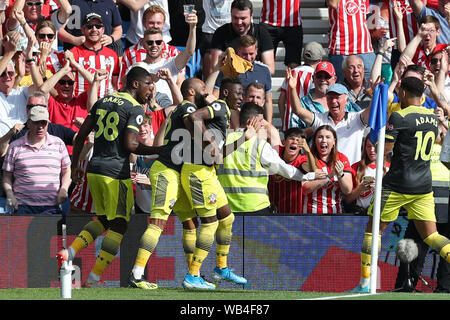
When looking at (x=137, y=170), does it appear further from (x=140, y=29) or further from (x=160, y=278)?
(x=140, y=29)

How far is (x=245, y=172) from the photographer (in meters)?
11.3

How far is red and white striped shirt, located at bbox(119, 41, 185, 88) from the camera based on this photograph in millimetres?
13719

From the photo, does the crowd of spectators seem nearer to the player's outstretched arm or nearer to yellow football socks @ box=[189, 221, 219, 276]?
the player's outstretched arm

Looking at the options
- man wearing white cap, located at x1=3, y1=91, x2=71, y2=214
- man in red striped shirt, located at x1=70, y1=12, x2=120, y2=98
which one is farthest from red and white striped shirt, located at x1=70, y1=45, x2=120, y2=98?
man wearing white cap, located at x1=3, y1=91, x2=71, y2=214

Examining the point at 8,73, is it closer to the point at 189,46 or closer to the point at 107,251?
the point at 189,46

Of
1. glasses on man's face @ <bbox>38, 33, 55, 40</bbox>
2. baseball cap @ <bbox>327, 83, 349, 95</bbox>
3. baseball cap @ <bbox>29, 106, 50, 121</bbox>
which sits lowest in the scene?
baseball cap @ <bbox>29, 106, 50, 121</bbox>

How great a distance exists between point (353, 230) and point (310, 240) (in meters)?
0.50

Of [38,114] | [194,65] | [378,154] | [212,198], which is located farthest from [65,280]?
[194,65]

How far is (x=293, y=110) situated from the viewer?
41.3 ft

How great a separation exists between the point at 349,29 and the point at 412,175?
437cm

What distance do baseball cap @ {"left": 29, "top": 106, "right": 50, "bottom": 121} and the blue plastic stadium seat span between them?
326cm

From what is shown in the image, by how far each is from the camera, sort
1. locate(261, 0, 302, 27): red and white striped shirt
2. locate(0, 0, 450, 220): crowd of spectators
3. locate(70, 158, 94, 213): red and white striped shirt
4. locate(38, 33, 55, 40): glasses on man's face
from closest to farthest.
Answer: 1. locate(0, 0, 450, 220): crowd of spectators
2. locate(70, 158, 94, 213): red and white striped shirt
3. locate(38, 33, 55, 40): glasses on man's face
4. locate(261, 0, 302, 27): red and white striped shirt

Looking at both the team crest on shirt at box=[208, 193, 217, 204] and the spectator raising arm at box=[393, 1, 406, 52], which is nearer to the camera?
the team crest on shirt at box=[208, 193, 217, 204]
